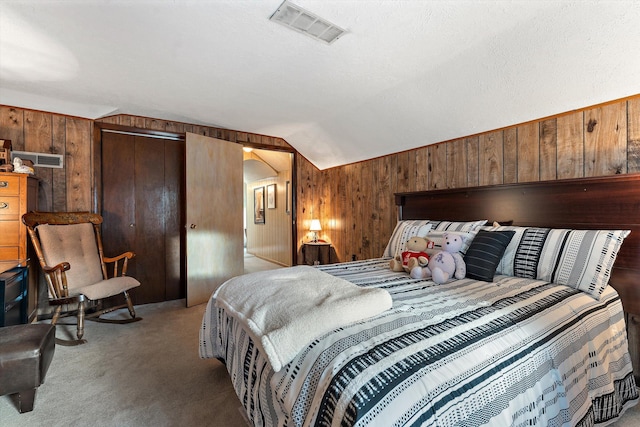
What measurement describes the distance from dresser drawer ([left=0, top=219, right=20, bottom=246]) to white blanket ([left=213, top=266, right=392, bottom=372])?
214 centimetres

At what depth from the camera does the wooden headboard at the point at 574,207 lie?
1.83 m

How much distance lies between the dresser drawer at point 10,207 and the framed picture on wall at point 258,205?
450 centimetres

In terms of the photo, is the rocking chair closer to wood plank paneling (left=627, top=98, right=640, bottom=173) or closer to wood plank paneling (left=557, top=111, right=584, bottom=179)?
wood plank paneling (left=557, top=111, right=584, bottom=179)

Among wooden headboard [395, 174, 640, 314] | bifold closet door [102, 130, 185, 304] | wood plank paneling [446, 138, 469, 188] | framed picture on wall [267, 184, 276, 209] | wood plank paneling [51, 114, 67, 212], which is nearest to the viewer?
wooden headboard [395, 174, 640, 314]

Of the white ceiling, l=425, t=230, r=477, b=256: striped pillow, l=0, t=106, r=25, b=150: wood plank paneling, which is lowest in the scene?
l=425, t=230, r=477, b=256: striped pillow

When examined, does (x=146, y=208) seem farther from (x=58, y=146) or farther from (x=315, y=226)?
(x=315, y=226)

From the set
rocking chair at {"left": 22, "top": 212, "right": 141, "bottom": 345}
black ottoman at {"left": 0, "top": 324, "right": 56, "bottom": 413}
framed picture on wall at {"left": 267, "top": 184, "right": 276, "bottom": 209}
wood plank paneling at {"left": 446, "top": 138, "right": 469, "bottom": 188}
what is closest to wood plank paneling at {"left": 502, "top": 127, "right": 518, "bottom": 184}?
wood plank paneling at {"left": 446, "top": 138, "right": 469, "bottom": 188}

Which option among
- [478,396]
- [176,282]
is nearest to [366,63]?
[478,396]

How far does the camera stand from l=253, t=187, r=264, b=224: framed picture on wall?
270 inches

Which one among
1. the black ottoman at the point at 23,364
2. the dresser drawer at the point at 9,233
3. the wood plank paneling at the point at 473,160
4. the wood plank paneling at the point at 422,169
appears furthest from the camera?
the wood plank paneling at the point at 422,169

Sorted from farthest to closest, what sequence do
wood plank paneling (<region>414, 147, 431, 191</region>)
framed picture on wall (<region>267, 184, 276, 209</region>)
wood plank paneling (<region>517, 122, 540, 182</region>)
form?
framed picture on wall (<region>267, 184, 276, 209</region>), wood plank paneling (<region>414, 147, 431, 191</region>), wood plank paneling (<region>517, 122, 540, 182</region>)

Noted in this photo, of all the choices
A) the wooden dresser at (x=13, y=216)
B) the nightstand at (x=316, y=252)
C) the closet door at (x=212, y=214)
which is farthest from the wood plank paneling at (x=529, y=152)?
the wooden dresser at (x=13, y=216)

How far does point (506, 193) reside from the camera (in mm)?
2465

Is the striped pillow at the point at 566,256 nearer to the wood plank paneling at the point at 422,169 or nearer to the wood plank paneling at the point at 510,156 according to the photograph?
the wood plank paneling at the point at 510,156
